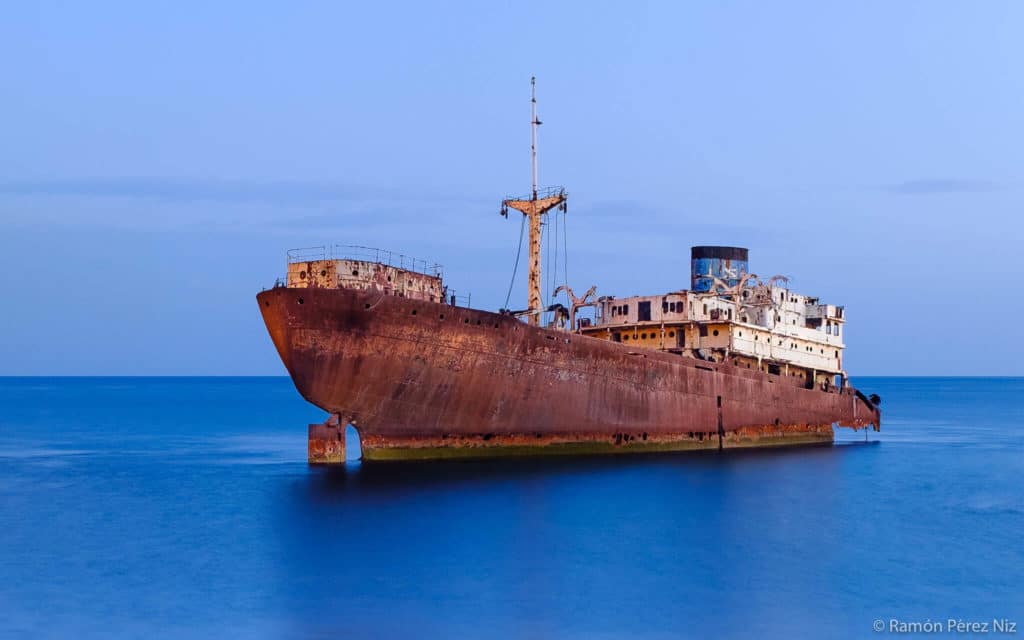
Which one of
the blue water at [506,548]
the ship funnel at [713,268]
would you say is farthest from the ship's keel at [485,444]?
the ship funnel at [713,268]

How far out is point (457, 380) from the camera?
78.4ft

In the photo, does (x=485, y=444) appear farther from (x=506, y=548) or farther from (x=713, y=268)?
(x=713, y=268)

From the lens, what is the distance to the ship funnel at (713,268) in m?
35.0

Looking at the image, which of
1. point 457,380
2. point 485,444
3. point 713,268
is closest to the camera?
point 457,380

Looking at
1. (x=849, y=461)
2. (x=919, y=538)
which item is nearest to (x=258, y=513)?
(x=919, y=538)

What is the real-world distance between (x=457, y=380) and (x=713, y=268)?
46.2 ft

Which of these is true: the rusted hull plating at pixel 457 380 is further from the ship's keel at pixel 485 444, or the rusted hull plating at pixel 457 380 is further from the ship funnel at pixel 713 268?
the ship funnel at pixel 713 268

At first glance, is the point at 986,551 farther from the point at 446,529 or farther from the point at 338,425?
the point at 338,425

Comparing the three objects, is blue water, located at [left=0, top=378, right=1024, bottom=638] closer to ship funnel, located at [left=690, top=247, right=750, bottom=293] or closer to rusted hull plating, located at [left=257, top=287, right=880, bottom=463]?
rusted hull plating, located at [left=257, top=287, right=880, bottom=463]

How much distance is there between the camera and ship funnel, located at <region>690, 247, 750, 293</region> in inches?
1377

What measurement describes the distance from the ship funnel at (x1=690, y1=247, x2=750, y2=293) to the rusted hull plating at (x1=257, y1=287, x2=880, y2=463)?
21.4 ft

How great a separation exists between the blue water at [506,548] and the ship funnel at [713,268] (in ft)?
23.3

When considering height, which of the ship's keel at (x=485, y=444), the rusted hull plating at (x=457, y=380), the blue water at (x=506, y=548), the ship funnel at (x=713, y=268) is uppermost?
the ship funnel at (x=713, y=268)

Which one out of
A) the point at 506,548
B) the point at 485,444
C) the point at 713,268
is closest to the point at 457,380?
the point at 485,444
